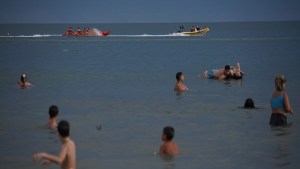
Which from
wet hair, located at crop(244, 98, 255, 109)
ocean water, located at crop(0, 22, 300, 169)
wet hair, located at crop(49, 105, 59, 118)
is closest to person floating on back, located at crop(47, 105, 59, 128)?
wet hair, located at crop(49, 105, 59, 118)

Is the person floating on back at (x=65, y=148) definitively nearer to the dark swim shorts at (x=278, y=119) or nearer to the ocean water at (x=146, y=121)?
the ocean water at (x=146, y=121)

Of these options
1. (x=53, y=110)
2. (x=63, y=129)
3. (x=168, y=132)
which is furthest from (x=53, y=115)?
(x=63, y=129)

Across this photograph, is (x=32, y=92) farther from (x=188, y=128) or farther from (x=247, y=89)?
(x=188, y=128)

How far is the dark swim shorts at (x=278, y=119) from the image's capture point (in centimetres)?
1861

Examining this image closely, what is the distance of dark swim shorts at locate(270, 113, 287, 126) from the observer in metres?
18.6

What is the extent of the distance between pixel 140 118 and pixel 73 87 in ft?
36.7

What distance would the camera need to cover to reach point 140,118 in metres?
21.8

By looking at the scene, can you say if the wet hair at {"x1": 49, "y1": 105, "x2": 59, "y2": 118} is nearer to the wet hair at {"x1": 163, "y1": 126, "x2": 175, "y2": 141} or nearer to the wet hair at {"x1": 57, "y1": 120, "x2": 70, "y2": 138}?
the wet hair at {"x1": 163, "y1": 126, "x2": 175, "y2": 141}

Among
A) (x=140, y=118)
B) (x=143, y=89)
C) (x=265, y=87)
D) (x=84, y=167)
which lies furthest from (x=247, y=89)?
(x=84, y=167)

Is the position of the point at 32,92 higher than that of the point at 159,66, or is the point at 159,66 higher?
the point at 159,66

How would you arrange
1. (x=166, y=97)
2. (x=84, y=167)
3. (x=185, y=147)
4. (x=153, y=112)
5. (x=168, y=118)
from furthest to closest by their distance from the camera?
(x=166, y=97) < (x=153, y=112) < (x=168, y=118) < (x=185, y=147) < (x=84, y=167)

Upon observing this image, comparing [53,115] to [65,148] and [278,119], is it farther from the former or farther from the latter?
[65,148]

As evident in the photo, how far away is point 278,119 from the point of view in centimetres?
1889

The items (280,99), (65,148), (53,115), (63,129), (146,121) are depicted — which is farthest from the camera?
(146,121)
